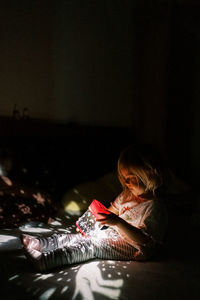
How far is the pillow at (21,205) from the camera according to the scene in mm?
1956

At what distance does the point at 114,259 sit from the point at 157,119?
2.71 meters

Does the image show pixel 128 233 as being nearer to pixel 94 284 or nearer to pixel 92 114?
pixel 94 284

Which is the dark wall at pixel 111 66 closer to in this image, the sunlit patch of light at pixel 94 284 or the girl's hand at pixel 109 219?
the girl's hand at pixel 109 219

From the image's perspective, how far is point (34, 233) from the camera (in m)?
1.75

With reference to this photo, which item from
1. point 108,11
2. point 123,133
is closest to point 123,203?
point 123,133

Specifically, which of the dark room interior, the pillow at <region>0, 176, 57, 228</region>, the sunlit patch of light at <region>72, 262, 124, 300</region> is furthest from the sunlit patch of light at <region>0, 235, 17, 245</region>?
the sunlit patch of light at <region>72, 262, 124, 300</region>

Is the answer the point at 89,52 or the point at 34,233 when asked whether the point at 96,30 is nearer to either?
the point at 89,52

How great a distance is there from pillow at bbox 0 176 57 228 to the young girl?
22.4 inches

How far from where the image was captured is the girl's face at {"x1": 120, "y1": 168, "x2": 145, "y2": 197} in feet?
5.11

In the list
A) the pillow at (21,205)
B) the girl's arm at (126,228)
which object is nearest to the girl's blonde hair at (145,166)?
the girl's arm at (126,228)

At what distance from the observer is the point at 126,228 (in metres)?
1.38

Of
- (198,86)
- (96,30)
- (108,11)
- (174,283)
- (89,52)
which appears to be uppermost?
(108,11)

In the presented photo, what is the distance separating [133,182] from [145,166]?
0.12 meters

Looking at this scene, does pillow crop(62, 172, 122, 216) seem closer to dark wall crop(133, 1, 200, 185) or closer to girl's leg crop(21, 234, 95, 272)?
girl's leg crop(21, 234, 95, 272)
